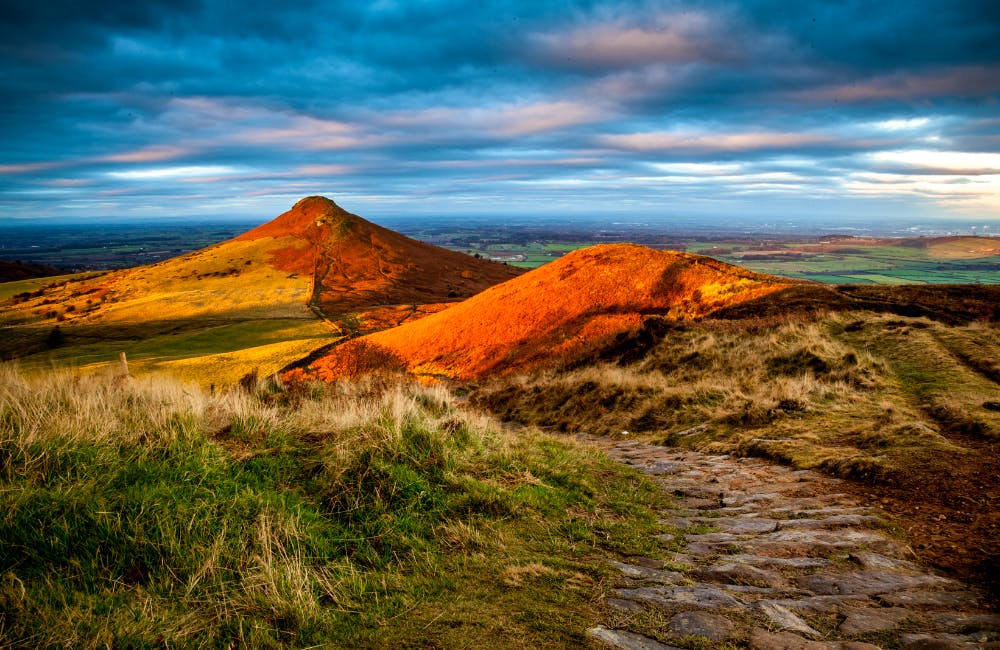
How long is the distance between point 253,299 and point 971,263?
139686 mm

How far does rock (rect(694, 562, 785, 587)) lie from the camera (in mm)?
4730

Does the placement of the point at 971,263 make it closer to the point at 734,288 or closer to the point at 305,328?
the point at 734,288

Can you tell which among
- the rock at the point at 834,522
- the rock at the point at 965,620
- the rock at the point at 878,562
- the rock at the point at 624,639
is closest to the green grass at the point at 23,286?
the rock at the point at 624,639

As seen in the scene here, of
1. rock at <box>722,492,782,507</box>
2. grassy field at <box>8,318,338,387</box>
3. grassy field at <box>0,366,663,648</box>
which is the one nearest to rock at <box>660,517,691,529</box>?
grassy field at <box>0,366,663,648</box>

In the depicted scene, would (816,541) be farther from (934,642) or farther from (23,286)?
(23,286)

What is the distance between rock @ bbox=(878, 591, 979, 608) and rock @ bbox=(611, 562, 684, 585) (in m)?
1.72

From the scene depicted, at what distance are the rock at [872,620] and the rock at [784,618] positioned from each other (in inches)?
10.7

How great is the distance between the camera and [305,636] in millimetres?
3551

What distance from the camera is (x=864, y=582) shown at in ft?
15.3

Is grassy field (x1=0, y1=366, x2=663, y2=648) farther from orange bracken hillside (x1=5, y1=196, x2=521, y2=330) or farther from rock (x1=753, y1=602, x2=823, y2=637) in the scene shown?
orange bracken hillside (x1=5, y1=196, x2=521, y2=330)

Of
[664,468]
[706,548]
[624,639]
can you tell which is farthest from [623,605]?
[664,468]

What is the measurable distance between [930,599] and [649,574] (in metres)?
2.36

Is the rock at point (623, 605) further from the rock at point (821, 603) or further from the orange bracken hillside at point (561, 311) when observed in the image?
the orange bracken hillside at point (561, 311)

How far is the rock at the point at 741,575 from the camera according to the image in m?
4.73
